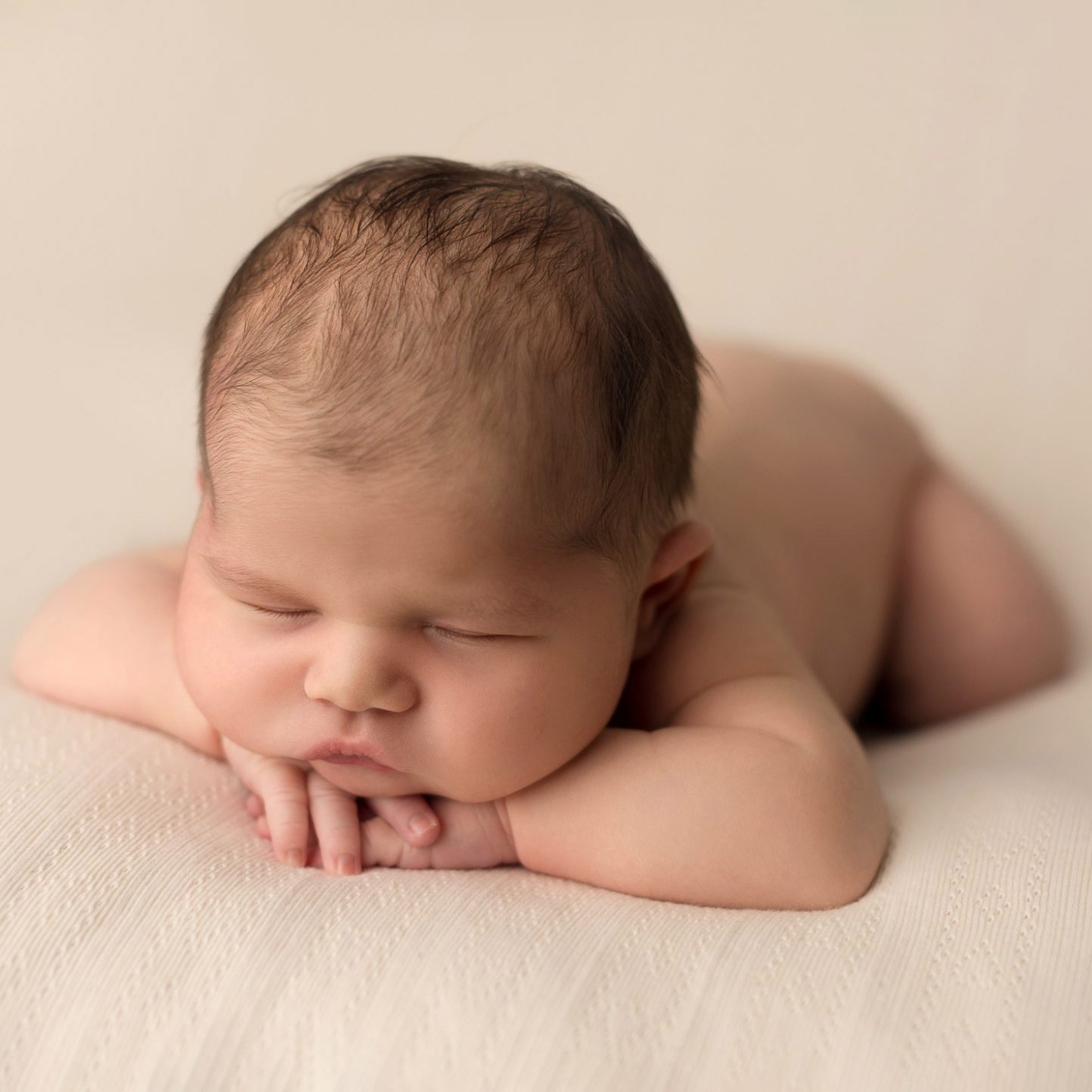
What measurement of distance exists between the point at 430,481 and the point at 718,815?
31 cm

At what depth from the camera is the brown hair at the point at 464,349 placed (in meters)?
0.86

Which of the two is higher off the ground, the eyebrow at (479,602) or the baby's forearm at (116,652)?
the eyebrow at (479,602)

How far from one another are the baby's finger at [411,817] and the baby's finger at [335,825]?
0.02 metres

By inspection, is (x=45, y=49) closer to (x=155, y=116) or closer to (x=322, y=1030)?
(x=155, y=116)

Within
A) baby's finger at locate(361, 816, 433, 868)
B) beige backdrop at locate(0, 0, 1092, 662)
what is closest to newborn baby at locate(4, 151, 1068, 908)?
baby's finger at locate(361, 816, 433, 868)

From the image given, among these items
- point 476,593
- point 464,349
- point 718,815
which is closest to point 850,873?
point 718,815

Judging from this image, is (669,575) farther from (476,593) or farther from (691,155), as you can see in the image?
(691,155)

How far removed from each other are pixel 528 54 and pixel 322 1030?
65.3 inches

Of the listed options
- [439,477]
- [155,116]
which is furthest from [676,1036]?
[155,116]

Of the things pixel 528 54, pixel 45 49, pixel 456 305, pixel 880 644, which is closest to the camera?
Result: pixel 456 305

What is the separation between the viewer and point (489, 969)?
2.63ft

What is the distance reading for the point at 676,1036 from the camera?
0.78 meters

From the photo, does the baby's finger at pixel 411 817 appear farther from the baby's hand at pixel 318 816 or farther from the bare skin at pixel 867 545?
the bare skin at pixel 867 545

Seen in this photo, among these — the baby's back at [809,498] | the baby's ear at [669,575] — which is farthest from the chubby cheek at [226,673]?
the baby's back at [809,498]
